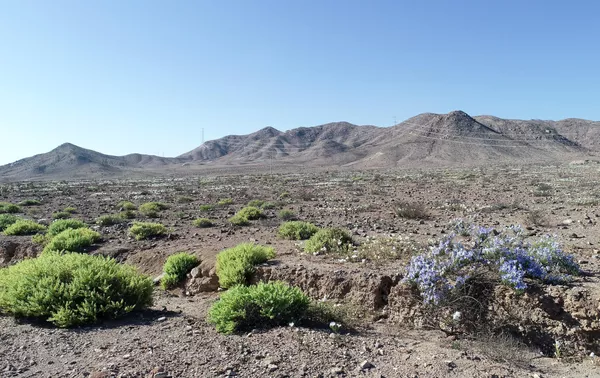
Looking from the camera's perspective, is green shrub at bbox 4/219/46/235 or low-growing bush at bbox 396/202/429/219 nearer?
green shrub at bbox 4/219/46/235

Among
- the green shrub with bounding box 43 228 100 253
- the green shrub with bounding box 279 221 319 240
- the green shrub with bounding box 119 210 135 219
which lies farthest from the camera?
the green shrub with bounding box 119 210 135 219

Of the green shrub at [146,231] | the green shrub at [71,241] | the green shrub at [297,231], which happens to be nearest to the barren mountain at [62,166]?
the green shrub at [146,231]

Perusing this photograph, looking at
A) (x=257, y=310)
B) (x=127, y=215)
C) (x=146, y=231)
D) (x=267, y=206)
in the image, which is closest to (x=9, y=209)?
(x=127, y=215)

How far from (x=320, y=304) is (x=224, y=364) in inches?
74.6

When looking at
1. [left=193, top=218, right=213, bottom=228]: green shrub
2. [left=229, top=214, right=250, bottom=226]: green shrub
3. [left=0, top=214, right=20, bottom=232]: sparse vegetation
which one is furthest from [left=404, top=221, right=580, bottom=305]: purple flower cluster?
[left=0, top=214, right=20, bottom=232]: sparse vegetation

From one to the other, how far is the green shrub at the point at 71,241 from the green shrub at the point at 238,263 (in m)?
4.51

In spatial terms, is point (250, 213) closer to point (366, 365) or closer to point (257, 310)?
point (257, 310)

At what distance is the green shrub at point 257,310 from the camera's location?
5457 millimetres

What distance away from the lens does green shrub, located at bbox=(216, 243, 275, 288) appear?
7.34 meters

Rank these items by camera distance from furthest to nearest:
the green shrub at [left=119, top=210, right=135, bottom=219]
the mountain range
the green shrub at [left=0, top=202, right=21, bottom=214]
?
the mountain range
the green shrub at [left=0, top=202, right=21, bottom=214]
the green shrub at [left=119, top=210, right=135, bottom=219]

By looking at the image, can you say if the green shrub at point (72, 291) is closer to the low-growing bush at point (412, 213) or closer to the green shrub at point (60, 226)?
the green shrub at point (60, 226)

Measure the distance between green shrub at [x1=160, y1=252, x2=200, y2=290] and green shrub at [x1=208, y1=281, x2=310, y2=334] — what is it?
9.91ft

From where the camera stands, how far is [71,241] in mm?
10234

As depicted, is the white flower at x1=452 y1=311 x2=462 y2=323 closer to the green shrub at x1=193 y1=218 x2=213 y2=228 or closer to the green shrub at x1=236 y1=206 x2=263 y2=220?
the green shrub at x1=193 y1=218 x2=213 y2=228
